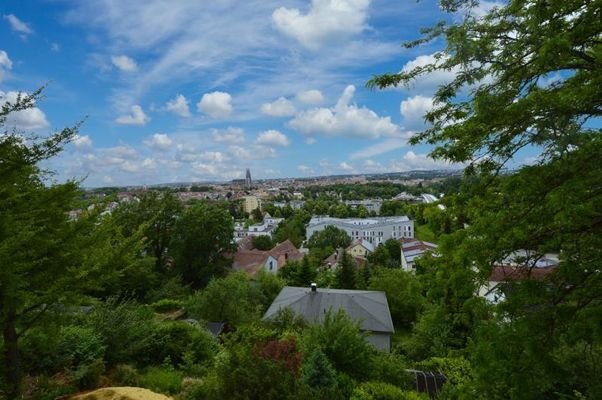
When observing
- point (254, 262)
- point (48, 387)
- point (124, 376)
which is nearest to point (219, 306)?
point (124, 376)

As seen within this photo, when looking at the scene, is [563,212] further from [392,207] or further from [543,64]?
[392,207]

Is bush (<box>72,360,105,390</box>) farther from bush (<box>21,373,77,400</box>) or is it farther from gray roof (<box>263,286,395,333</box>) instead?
gray roof (<box>263,286,395,333</box>)

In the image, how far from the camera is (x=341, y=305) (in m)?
21.1

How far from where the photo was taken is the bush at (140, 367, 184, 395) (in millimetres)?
8383

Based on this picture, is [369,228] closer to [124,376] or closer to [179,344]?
[179,344]

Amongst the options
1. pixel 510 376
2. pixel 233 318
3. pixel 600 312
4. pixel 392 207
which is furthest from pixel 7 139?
pixel 392 207

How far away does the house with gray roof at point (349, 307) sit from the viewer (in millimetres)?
20203

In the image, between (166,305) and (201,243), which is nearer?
(166,305)

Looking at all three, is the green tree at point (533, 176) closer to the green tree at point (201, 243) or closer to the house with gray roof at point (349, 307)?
the house with gray roof at point (349, 307)

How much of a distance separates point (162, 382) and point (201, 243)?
77.6 feet

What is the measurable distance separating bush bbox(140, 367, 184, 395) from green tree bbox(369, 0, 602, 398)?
6668 millimetres

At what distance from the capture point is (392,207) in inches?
4045

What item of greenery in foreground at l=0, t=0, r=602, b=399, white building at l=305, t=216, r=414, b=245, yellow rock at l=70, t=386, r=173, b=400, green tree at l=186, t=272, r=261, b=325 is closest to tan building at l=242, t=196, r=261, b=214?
white building at l=305, t=216, r=414, b=245

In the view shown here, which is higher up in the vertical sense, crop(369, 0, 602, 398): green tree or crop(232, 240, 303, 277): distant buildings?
crop(369, 0, 602, 398): green tree
